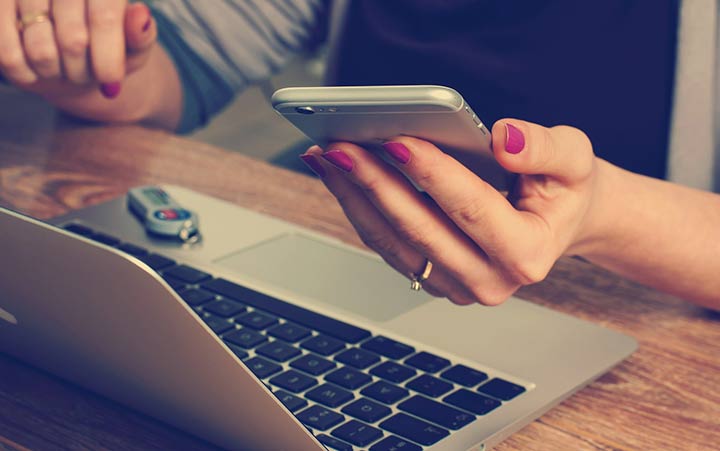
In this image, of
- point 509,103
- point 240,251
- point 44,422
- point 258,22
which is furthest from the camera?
point 258,22

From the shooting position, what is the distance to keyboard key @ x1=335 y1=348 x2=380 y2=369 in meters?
0.57

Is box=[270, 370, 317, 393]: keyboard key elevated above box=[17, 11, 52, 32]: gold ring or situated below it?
below

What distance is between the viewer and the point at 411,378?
565 mm

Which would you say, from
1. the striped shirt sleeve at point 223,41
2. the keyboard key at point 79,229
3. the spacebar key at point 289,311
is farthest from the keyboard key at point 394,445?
the striped shirt sleeve at point 223,41

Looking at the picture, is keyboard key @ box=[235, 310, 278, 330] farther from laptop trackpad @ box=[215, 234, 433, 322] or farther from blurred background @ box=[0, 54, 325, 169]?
blurred background @ box=[0, 54, 325, 169]

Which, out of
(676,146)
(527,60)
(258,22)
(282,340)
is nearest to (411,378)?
(282,340)

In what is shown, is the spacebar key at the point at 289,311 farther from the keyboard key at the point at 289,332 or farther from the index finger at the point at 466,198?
the index finger at the point at 466,198

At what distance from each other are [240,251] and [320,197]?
0.54ft

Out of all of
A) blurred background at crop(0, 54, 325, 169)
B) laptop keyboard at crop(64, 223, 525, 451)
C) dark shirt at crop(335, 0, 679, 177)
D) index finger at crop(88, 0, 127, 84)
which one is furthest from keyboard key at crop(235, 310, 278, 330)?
blurred background at crop(0, 54, 325, 169)

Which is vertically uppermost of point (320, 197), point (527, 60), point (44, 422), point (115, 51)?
point (527, 60)

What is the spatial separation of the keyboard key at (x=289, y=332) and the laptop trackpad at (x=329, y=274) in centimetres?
6

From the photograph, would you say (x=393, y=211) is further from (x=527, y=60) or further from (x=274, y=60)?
(x=274, y=60)

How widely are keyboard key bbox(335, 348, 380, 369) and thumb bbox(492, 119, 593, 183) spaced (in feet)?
0.46

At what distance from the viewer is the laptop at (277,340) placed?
1.48 feet
